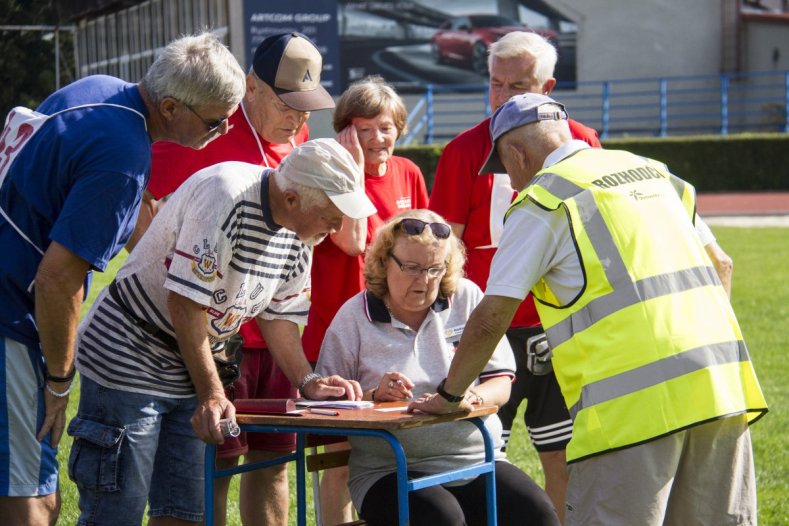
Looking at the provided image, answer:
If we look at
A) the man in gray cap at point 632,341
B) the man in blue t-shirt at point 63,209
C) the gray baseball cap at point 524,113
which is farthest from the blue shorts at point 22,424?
the gray baseball cap at point 524,113

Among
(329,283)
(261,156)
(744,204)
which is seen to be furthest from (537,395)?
(744,204)

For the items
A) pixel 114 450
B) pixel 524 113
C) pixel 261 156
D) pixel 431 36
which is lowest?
pixel 114 450

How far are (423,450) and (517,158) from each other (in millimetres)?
1150

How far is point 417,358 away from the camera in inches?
164

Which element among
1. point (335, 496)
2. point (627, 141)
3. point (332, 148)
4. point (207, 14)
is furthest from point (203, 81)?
point (207, 14)

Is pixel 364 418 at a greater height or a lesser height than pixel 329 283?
lesser

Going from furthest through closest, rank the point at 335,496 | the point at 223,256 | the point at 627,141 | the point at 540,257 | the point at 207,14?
the point at 207,14
the point at 627,141
the point at 335,496
the point at 223,256
the point at 540,257

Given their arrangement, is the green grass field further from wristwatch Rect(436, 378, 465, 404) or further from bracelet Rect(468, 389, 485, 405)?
wristwatch Rect(436, 378, 465, 404)

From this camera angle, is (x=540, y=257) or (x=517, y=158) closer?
(x=540, y=257)

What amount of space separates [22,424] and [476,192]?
2.16 metres

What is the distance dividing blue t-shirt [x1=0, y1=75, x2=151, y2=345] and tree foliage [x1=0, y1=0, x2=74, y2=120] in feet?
64.8

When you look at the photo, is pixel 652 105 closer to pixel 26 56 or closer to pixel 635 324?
pixel 26 56

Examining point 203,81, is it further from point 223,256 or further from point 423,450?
point 423,450

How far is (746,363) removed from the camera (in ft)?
10.4
